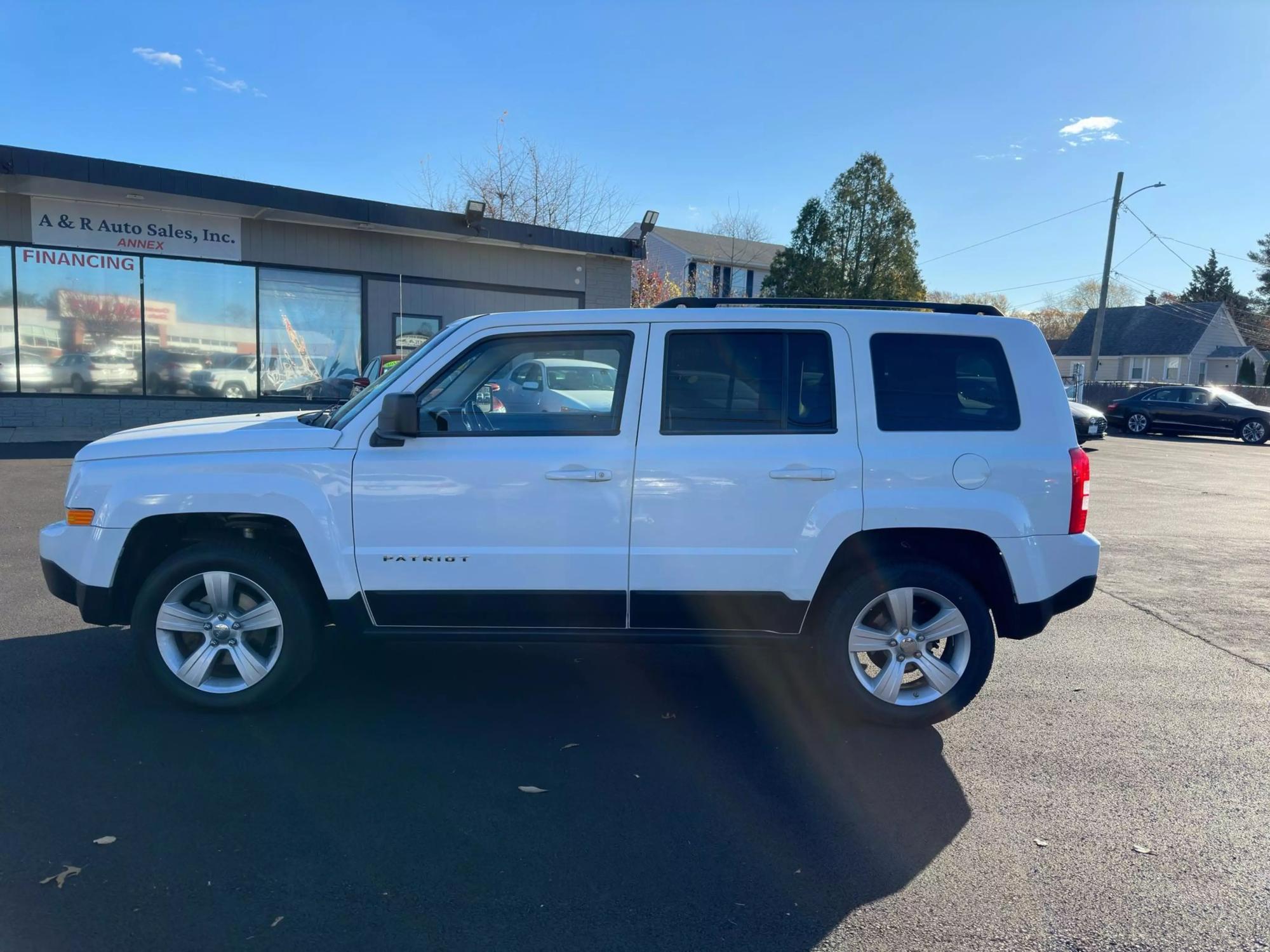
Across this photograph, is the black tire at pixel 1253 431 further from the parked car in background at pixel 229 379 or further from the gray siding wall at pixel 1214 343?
the gray siding wall at pixel 1214 343

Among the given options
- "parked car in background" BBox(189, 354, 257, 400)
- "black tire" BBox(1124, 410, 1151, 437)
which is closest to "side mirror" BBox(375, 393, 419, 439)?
"parked car in background" BBox(189, 354, 257, 400)

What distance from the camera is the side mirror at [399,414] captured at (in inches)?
152

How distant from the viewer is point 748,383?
4.18m

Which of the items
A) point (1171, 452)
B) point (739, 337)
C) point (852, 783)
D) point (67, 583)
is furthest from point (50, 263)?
point (1171, 452)

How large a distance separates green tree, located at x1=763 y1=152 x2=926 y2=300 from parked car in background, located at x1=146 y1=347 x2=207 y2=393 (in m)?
23.6

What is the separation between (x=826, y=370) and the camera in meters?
4.17

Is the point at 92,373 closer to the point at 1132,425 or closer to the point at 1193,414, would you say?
the point at 1132,425

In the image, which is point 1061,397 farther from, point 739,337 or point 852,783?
point 852,783

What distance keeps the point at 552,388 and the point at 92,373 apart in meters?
15.9

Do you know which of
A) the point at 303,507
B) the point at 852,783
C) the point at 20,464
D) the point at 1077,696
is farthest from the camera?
the point at 20,464

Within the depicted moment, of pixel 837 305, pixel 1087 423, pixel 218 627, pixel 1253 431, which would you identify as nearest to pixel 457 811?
pixel 218 627

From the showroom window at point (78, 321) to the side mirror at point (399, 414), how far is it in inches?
617

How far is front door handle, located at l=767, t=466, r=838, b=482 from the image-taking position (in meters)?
4.04

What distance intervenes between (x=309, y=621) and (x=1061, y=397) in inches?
146
